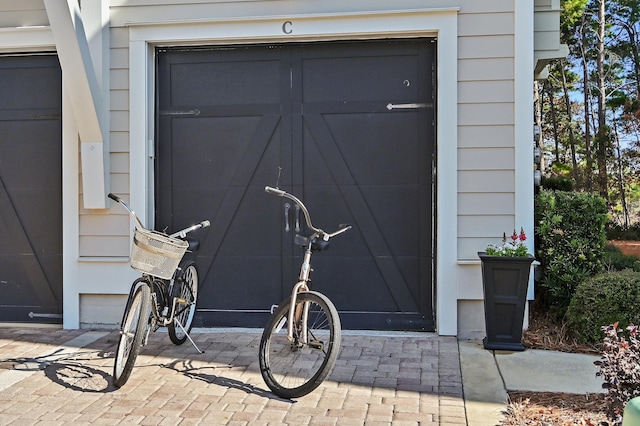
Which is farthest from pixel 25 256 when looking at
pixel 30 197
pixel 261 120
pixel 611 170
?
pixel 611 170

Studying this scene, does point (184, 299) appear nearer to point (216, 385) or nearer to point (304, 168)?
point (216, 385)

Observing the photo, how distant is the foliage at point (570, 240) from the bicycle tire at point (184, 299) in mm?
2711

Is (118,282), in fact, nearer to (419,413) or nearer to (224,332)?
(224,332)

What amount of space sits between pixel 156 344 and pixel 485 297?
2424 mm

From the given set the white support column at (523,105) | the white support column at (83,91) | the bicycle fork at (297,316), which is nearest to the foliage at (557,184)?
the white support column at (523,105)

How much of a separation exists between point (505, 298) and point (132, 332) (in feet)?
8.26

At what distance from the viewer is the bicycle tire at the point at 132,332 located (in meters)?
3.54

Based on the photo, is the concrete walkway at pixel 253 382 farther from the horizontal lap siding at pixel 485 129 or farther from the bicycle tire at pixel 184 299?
the horizontal lap siding at pixel 485 129

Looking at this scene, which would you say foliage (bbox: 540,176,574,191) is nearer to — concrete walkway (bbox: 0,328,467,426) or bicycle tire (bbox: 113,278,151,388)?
concrete walkway (bbox: 0,328,467,426)

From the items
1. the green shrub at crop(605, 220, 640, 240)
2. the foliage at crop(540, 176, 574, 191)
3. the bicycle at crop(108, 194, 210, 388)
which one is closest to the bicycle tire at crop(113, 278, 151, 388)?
the bicycle at crop(108, 194, 210, 388)

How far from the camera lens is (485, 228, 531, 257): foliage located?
4.45 meters

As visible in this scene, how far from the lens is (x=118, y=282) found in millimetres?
5168

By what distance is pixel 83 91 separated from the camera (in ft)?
16.2

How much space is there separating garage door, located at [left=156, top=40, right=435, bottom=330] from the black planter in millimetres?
644
